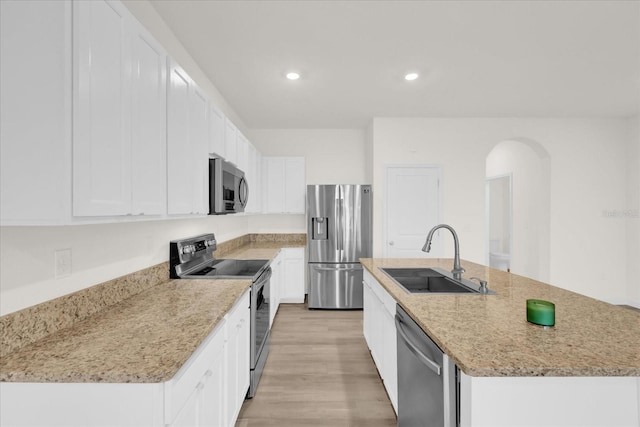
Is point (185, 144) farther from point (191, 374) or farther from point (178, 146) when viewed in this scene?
point (191, 374)

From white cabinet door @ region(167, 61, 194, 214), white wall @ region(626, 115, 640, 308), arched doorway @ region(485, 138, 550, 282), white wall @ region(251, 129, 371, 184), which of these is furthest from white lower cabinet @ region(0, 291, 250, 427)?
white wall @ region(626, 115, 640, 308)

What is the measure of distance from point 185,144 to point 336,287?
10.2 feet

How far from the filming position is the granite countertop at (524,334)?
935 millimetres

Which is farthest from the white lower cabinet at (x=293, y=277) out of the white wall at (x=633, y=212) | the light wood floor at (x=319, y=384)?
the white wall at (x=633, y=212)

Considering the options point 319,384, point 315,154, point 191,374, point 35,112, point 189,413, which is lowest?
point 319,384

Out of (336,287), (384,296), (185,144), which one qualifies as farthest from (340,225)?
(185,144)

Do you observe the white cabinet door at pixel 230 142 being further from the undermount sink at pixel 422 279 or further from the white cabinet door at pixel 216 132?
the undermount sink at pixel 422 279

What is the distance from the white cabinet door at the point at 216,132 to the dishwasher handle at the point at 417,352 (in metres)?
1.75

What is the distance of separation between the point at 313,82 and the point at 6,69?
266 cm

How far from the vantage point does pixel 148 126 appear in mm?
1395

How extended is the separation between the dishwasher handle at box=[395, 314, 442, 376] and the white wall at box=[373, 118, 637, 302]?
3.16 m

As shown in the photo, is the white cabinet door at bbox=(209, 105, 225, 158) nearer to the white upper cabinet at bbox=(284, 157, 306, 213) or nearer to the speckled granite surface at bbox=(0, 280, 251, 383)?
the speckled granite surface at bbox=(0, 280, 251, 383)

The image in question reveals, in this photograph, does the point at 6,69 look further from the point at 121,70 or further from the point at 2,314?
the point at 2,314

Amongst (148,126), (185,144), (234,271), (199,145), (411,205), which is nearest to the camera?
(148,126)
